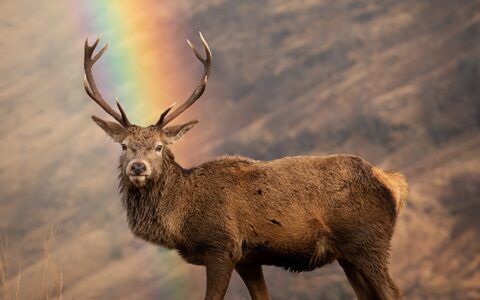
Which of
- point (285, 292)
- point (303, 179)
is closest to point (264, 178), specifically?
point (303, 179)

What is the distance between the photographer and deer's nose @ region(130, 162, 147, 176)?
10.8 meters

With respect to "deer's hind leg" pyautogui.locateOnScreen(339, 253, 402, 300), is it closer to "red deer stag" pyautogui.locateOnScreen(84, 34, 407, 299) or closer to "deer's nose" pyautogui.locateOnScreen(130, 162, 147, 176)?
"red deer stag" pyautogui.locateOnScreen(84, 34, 407, 299)

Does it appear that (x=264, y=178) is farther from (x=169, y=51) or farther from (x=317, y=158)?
(x=169, y=51)

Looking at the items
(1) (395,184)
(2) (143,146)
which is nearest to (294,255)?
(1) (395,184)

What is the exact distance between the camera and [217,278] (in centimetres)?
1055

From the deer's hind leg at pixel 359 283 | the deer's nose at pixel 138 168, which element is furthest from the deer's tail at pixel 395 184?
the deer's nose at pixel 138 168

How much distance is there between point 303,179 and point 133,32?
76.5 metres

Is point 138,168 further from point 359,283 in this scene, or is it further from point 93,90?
point 359,283

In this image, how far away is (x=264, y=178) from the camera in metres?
11.2

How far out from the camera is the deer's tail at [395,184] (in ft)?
37.8

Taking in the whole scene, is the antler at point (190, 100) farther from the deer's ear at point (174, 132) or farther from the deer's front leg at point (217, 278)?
the deer's front leg at point (217, 278)

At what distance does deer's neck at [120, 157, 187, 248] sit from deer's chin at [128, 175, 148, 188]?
16 cm

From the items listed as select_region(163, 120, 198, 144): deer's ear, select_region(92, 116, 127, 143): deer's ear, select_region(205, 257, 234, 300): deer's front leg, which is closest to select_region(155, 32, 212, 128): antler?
select_region(163, 120, 198, 144): deer's ear

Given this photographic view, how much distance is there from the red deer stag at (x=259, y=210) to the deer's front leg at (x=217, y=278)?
1cm
